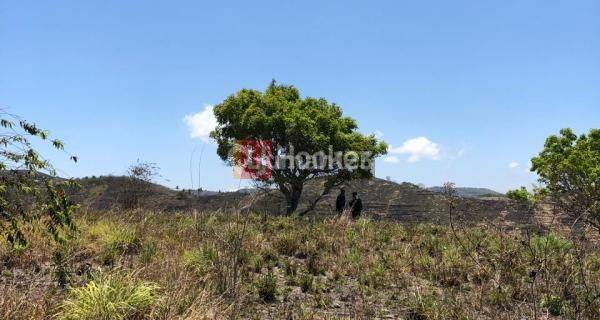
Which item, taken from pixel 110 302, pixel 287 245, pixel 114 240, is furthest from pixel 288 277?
pixel 110 302

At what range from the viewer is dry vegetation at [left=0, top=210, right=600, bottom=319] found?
5.47m

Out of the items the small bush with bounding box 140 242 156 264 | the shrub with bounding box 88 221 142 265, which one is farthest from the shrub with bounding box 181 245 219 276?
the shrub with bounding box 88 221 142 265

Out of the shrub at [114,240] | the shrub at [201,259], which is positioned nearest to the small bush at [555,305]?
the shrub at [201,259]

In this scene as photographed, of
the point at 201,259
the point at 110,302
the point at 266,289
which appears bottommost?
the point at 266,289

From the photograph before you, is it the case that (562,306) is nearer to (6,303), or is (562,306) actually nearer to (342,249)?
(342,249)

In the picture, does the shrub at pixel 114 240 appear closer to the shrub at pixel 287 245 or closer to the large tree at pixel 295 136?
the shrub at pixel 287 245

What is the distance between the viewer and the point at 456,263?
930cm

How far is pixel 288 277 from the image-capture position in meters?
8.55

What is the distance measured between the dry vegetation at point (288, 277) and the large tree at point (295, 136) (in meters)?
17.1

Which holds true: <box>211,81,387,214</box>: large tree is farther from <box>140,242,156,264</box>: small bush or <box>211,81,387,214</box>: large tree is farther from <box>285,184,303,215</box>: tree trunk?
<box>140,242,156,264</box>: small bush

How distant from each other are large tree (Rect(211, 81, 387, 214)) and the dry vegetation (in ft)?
56.2

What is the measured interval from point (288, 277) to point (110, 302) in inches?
153

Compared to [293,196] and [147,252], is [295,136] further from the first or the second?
[147,252]

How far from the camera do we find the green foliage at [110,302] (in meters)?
5.11
